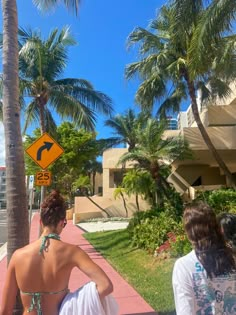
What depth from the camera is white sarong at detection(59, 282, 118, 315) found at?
7.69 feet

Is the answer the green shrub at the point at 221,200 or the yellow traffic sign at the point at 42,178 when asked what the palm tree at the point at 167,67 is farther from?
the yellow traffic sign at the point at 42,178

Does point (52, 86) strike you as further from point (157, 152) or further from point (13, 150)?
point (13, 150)

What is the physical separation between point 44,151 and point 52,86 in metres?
7.47

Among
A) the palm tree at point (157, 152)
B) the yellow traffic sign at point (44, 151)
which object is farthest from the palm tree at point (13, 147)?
the palm tree at point (157, 152)

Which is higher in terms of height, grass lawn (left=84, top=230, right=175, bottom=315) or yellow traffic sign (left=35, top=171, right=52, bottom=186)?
yellow traffic sign (left=35, top=171, right=52, bottom=186)

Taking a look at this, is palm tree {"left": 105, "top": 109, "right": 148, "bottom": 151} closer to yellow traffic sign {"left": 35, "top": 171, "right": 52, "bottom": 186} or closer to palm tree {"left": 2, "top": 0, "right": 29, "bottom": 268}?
yellow traffic sign {"left": 35, "top": 171, "right": 52, "bottom": 186}

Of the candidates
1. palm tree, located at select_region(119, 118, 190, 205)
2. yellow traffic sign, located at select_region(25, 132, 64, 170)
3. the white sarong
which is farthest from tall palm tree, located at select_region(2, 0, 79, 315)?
palm tree, located at select_region(119, 118, 190, 205)

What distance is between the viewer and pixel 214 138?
18984mm

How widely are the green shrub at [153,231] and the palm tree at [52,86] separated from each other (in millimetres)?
4496

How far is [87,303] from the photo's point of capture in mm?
2350

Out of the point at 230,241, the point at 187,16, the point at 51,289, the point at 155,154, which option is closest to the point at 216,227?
the point at 230,241

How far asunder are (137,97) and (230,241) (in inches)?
632

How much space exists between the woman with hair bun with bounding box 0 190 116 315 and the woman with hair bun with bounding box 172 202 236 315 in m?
0.49

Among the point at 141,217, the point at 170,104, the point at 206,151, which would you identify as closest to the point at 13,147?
the point at 141,217
